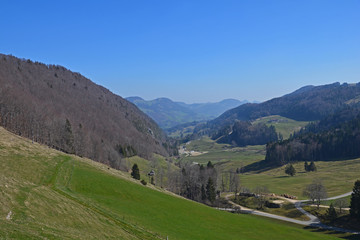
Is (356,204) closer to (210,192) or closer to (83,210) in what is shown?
(210,192)

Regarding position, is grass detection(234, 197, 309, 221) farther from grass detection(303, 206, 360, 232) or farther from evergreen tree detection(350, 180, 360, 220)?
evergreen tree detection(350, 180, 360, 220)

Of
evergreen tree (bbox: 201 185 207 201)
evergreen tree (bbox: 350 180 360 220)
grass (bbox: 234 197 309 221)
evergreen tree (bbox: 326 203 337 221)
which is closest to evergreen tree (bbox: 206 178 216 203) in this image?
evergreen tree (bbox: 201 185 207 201)

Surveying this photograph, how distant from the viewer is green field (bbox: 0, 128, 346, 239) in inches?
1296

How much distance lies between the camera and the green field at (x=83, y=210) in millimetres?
32906

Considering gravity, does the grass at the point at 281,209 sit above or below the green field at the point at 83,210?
below

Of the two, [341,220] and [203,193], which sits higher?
[203,193]

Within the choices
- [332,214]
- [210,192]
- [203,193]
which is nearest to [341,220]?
[332,214]

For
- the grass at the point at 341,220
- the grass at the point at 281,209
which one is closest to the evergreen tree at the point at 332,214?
the grass at the point at 341,220

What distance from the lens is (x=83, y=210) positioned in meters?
42.8

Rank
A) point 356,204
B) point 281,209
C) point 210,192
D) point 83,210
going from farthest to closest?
point 210,192 → point 281,209 → point 356,204 → point 83,210

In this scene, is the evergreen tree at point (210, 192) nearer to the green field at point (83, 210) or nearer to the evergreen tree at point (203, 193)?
the evergreen tree at point (203, 193)

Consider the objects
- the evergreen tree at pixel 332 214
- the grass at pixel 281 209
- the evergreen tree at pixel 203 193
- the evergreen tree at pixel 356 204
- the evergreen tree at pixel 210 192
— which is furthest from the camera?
the evergreen tree at pixel 203 193

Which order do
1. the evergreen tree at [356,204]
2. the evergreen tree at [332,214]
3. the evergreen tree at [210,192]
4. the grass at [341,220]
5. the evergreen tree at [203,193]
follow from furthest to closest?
the evergreen tree at [203,193], the evergreen tree at [210,192], the evergreen tree at [332,214], the evergreen tree at [356,204], the grass at [341,220]

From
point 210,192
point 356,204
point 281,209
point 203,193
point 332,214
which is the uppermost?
point 356,204
